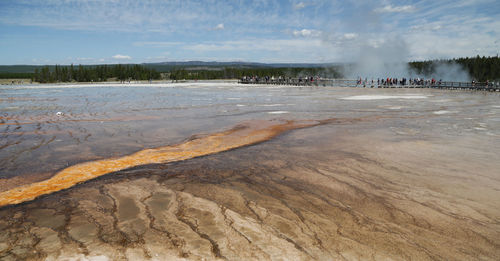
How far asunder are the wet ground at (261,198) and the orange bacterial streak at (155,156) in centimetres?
8

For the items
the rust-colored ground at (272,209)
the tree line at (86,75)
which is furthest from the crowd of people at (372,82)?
the tree line at (86,75)

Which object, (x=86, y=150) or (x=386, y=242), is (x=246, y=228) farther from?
(x=86, y=150)

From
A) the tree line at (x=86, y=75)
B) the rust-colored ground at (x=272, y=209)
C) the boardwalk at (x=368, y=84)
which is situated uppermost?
the tree line at (x=86, y=75)

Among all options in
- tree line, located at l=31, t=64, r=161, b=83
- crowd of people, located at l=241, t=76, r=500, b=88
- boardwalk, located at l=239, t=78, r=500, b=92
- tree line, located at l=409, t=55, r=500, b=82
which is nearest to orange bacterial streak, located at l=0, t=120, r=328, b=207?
boardwalk, located at l=239, t=78, r=500, b=92

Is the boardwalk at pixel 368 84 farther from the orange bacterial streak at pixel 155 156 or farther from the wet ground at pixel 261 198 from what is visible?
the orange bacterial streak at pixel 155 156

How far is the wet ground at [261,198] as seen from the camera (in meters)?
3.55

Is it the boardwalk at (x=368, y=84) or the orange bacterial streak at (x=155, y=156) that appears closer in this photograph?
the orange bacterial streak at (x=155, y=156)

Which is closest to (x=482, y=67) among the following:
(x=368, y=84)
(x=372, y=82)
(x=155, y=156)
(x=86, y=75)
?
(x=368, y=84)

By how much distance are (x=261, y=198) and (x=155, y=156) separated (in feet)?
11.5

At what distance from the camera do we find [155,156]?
24.6 ft

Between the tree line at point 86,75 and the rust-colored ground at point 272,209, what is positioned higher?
the tree line at point 86,75

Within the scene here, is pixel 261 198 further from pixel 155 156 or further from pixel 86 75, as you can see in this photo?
pixel 86 75

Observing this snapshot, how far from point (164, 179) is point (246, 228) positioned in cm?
241

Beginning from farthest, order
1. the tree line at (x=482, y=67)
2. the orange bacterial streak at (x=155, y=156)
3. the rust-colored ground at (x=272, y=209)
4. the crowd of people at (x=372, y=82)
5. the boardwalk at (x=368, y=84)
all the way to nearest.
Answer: the tree line at (x=482, y=67), the crowd of people at (x=372, y=82), the boardwalk at (x=368, y=84), the orange bacterial streak at (x=155, y=156), the rust-colored ground at (x=272, y=209)
